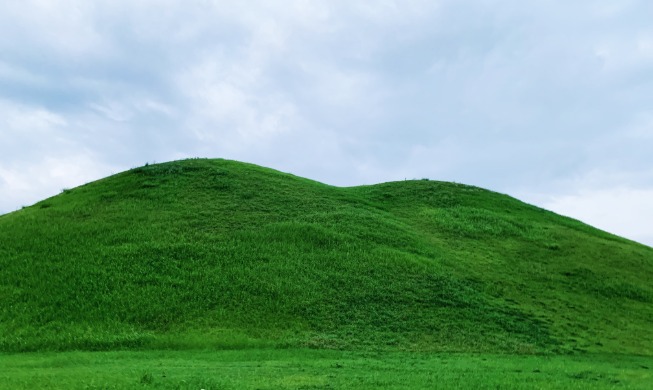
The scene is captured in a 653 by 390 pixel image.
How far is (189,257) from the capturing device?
35.2 m

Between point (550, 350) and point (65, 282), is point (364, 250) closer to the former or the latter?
point (550, 350)

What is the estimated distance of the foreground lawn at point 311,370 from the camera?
1770 cm

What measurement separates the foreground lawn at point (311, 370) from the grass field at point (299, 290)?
0.46 ft

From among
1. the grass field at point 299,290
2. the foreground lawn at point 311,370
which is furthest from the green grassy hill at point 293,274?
the foreground lawn at point 311,370

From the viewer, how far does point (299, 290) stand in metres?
32.2

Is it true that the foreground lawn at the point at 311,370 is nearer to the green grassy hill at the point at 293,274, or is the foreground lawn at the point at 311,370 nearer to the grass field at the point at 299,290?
the grass field at the point at 299,290

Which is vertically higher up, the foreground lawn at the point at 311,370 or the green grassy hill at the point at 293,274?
the green grassy hill at the point at 293,274

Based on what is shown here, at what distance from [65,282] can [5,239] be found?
9.40m

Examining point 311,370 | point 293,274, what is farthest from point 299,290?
point 311,370

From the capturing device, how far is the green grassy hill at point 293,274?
28125 mm

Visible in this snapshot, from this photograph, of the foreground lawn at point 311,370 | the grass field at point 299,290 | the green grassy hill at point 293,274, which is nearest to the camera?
the foreground lawn at point 311,370

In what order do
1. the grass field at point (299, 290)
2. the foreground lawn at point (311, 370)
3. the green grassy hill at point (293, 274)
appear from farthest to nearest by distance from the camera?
the green grassy hill at point (293, 274) < the grass field at point (299, 290) < the foreground lawn at point (311, 370)

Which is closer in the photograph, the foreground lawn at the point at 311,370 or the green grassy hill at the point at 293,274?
the foreground lawn at the point at 311,370

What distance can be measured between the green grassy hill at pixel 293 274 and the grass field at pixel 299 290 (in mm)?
132
